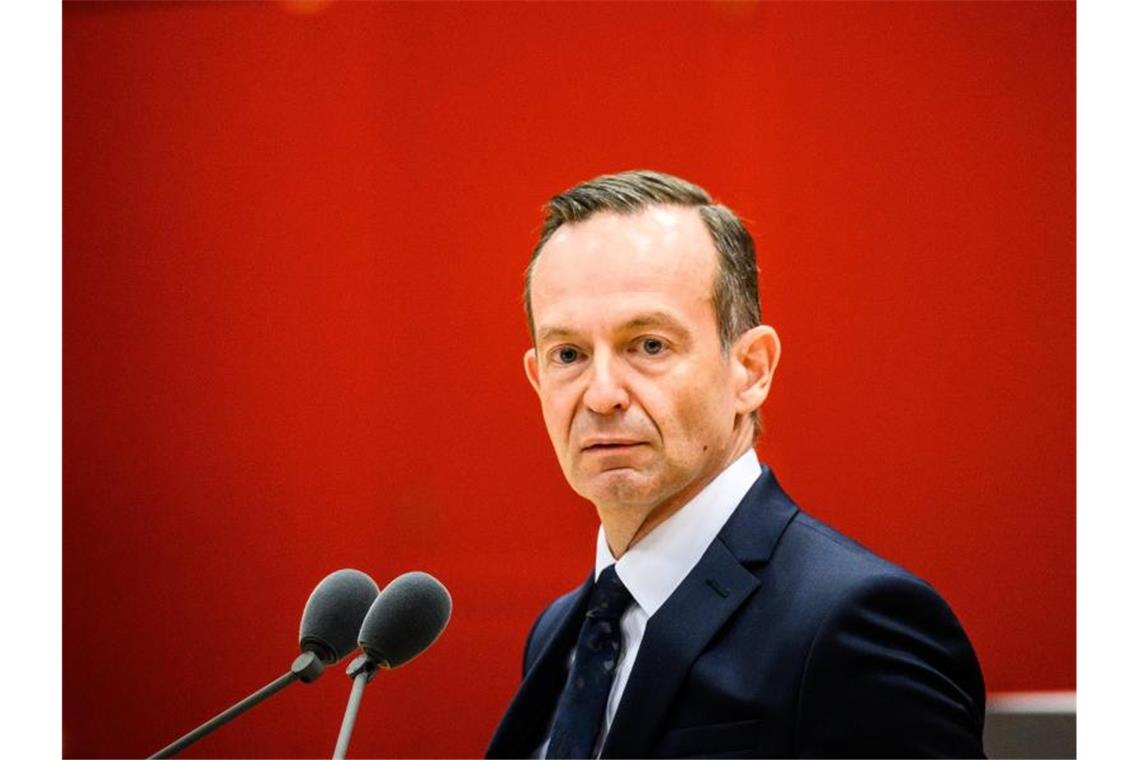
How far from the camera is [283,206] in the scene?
231 centimetres

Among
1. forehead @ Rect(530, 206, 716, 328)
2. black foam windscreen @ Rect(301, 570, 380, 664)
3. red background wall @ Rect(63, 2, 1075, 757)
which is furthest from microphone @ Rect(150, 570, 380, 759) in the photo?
red background wall @ Rect(63, 2, 1075, 757)

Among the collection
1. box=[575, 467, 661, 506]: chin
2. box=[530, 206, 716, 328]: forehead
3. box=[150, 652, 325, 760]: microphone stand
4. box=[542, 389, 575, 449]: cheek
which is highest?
box=[530, 206, 716, 328]: forehead

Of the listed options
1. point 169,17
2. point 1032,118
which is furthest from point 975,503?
point 169,17

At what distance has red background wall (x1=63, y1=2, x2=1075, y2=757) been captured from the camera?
2.12 m

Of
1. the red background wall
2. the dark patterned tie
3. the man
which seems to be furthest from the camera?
the red background wall

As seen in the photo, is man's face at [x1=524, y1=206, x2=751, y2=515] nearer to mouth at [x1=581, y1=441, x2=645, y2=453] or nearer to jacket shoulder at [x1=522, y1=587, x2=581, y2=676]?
mouth at [x1=581, y1=441, x2=645, y2=453]

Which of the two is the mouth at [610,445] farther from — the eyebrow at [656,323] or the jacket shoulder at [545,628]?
the jacket shoulder at [545,628]

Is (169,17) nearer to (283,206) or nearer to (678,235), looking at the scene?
(283,206)

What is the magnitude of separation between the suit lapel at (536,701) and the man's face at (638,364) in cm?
21

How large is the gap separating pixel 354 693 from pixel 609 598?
39 cm

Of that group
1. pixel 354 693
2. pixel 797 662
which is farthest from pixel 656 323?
pixel 354 693

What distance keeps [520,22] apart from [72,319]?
1.01 m

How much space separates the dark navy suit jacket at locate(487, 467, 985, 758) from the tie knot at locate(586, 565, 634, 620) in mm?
97

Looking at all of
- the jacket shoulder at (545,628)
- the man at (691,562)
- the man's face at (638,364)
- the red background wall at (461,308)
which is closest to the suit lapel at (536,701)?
the man at (691,562)
